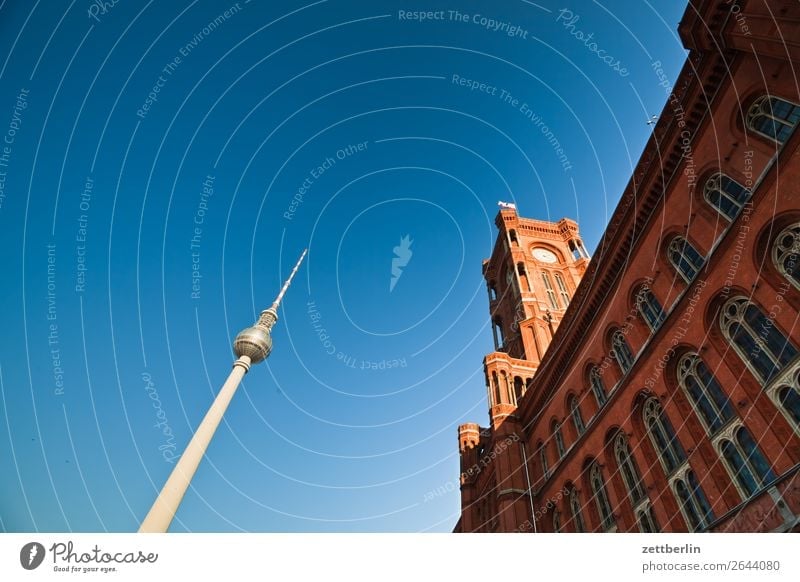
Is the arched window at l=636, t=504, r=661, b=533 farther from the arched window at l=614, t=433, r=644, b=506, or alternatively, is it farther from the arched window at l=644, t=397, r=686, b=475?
the arched window at l=644, t=397, r=686, b=475

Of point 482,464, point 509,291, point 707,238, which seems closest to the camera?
point 707,238

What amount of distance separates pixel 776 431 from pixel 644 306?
805 centimetres

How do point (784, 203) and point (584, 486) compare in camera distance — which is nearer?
point (784, 203)

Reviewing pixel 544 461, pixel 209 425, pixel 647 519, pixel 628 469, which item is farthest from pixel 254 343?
pixel 647 519

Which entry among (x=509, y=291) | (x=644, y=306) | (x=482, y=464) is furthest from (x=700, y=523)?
(x=509, y=291)

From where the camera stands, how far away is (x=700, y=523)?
1305cm

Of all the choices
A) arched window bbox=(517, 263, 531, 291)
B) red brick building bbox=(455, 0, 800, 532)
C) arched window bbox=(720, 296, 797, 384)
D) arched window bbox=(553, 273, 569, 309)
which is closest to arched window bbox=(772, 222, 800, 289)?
red brick building bbox=(455, 0, 800, 532)

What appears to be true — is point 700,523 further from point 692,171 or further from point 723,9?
point 723,9

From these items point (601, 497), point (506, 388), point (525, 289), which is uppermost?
point (525, 289)

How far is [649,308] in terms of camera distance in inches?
709

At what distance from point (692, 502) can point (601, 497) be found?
5720 mm

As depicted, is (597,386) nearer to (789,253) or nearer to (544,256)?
(789,253)

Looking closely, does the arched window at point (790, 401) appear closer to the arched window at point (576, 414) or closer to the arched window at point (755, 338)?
Result: the arched window at point (755, 338)
